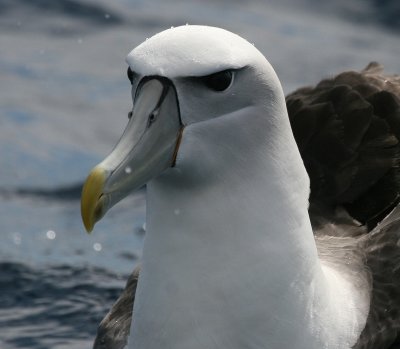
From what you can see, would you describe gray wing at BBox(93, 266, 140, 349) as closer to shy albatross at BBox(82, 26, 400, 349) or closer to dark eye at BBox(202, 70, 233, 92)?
shy albatross at BBox(82, 26, 400, 349)

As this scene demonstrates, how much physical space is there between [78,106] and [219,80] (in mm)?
6615

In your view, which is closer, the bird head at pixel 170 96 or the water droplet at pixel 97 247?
the bird head at pixel 170 96

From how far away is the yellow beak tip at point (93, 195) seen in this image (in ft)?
17.3

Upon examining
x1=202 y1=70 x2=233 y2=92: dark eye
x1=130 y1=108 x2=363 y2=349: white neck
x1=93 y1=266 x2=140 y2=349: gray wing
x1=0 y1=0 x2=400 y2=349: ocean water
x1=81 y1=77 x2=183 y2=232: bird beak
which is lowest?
x1=0 y1=0 x2=400 y2=349: ocean water

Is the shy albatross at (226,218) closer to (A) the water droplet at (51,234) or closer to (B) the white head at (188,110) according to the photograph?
(B) the white head at (188,110)

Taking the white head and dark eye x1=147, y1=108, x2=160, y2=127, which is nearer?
the white head

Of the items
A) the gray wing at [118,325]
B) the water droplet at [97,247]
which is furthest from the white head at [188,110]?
the water droplet at [97,247]

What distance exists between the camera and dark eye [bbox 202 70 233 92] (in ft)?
17.8

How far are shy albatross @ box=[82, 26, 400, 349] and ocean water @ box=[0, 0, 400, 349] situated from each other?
265 cm

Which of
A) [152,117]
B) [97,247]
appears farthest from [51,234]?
[152,117]

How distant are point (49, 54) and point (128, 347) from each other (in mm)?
7001

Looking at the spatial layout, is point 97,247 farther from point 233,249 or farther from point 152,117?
point 152,117

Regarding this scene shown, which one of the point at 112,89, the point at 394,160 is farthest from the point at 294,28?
the point at 394,160

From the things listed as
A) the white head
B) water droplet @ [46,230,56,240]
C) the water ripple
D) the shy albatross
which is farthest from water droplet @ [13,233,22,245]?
the white head
